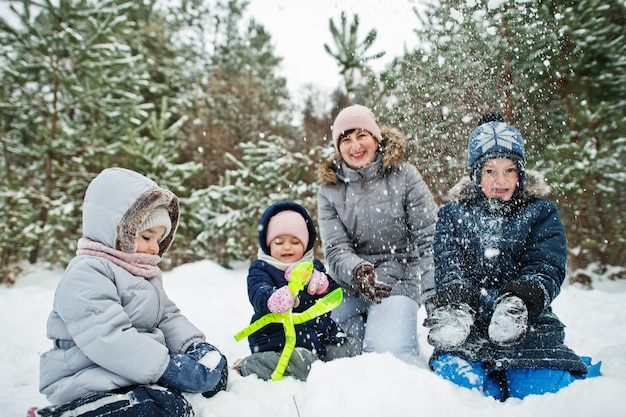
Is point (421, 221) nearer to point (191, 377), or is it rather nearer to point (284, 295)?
point (284, 295)

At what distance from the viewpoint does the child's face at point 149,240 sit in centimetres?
182

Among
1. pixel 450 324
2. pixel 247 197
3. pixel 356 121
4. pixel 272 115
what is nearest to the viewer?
pixel 450 324

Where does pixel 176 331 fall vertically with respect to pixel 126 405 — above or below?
above

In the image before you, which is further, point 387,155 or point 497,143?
point 387,155

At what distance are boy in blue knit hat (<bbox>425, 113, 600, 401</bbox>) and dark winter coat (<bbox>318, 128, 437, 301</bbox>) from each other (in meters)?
0.40

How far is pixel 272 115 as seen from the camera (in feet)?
34.4

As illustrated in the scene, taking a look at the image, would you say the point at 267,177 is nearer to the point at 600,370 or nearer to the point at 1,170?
the point at 600,370

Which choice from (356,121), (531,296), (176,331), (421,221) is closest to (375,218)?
(421,221)

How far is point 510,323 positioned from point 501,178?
750mm

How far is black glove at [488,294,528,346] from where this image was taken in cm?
168

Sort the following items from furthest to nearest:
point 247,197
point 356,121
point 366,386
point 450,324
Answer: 1. point 247,197
2. point 356,121
3. point 450,324
4. point 366,386

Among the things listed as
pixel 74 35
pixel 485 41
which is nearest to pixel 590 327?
pixel 485 41

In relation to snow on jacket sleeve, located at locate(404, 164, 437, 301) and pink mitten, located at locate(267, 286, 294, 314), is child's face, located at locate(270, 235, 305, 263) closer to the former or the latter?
pink mitten, located at locate(267, 286, 294, 314)

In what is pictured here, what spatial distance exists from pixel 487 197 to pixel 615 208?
3.86 metres
